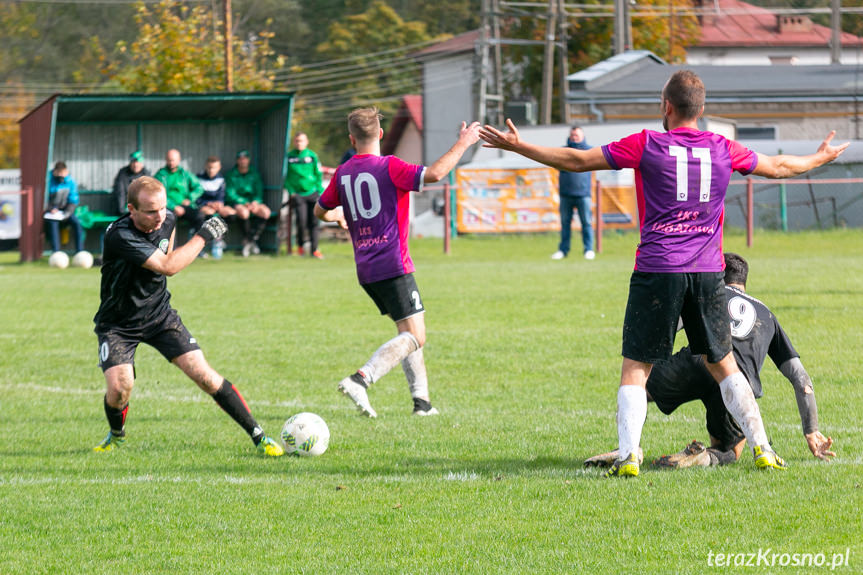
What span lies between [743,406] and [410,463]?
1.78 meters

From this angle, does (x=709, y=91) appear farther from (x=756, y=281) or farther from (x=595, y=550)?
(x=595, y=550)

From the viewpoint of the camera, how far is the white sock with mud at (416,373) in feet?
24.7

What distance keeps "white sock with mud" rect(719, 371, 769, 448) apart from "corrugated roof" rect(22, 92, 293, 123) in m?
16.9

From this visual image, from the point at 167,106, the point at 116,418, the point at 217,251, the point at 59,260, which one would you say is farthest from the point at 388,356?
the point at 167,106

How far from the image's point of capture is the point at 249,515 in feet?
16.3

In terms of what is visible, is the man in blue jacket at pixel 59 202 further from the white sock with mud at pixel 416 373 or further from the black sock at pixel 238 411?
the black sock at pixel 238 411

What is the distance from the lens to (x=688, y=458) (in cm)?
567

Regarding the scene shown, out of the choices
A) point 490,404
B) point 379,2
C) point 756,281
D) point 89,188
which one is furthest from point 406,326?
point 379,2

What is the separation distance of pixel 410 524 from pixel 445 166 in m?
2.40

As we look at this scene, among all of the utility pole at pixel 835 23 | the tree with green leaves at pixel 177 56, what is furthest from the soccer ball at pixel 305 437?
the utility pole at pixel 835 23

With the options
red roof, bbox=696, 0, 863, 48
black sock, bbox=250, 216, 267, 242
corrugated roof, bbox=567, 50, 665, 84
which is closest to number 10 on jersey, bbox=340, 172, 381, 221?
black sock, bbox=250, 216, 267, 242

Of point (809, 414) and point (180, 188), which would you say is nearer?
point (809, 414)

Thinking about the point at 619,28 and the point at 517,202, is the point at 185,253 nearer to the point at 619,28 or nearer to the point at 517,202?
the point at 517,202

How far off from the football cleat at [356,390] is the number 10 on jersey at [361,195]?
1078 mm
